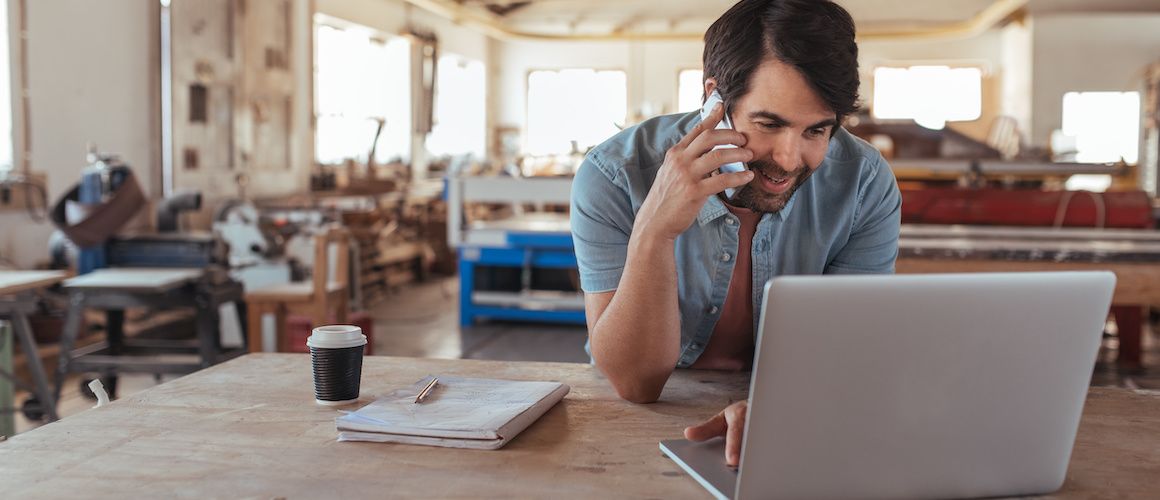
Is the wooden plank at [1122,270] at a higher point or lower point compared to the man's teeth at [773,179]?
lower

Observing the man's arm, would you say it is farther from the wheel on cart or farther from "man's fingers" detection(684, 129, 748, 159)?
the wheel on cart

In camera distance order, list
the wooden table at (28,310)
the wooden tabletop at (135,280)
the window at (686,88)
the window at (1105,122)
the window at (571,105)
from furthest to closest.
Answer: the window at (571,105), the window at (686,88), the window at (1105,122), the wooden tabletop at (135,280), the wooden table at (28,310)

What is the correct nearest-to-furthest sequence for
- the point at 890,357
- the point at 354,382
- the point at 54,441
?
the point at 890,357 → the point at 54,441 → the point at 354,382

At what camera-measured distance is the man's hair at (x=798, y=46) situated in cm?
154

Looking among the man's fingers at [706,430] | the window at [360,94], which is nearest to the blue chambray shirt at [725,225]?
the man's fingers at [706,430]

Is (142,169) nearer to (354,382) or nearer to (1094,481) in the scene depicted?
(354,382)

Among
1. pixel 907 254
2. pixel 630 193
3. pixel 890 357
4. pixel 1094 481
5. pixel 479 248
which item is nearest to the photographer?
pixel 890 357

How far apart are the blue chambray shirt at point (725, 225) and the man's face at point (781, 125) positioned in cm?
18

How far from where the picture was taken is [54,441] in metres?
1.30

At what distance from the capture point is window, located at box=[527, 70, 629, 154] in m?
15.0

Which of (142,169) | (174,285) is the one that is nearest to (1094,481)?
(174,285)

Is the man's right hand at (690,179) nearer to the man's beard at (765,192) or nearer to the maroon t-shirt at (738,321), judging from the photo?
the man's beard at (765,192)

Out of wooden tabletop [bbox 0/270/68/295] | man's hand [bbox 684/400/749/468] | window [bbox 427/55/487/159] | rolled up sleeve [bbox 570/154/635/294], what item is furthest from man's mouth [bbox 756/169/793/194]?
window [bbox 427/55/487/159]

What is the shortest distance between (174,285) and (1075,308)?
12.8ft
